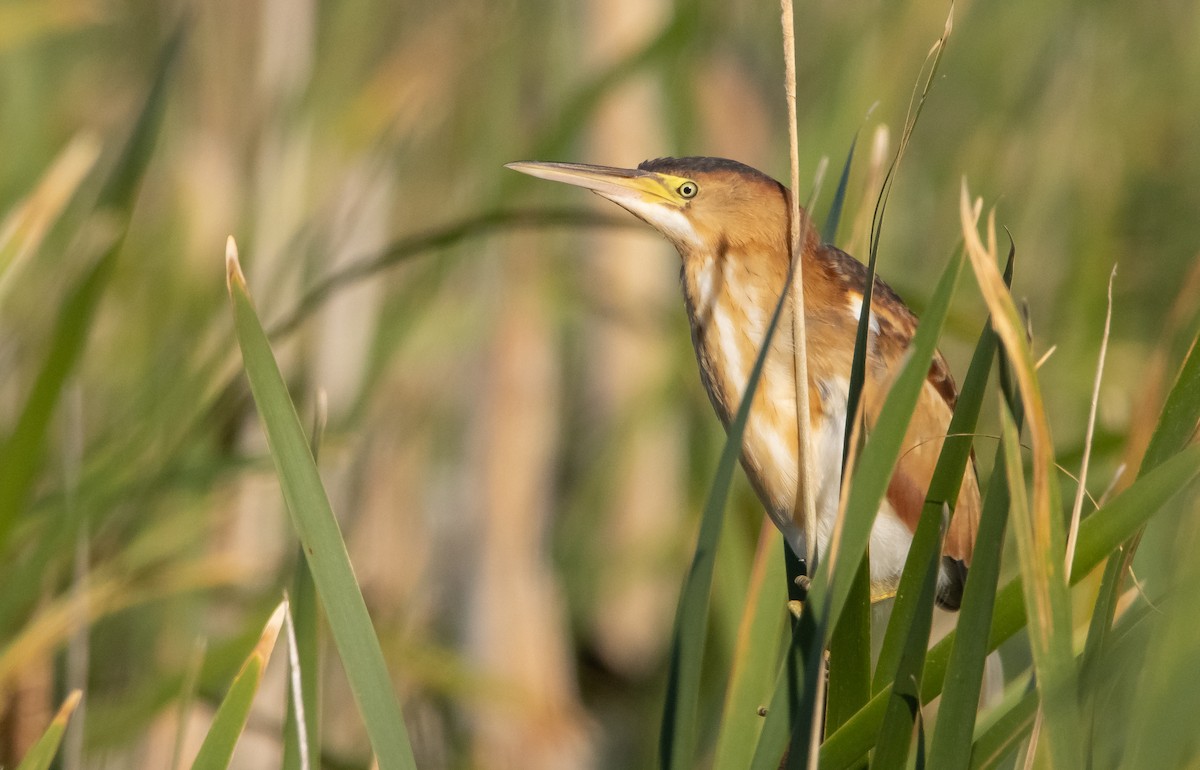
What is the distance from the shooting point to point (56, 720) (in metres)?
0.98

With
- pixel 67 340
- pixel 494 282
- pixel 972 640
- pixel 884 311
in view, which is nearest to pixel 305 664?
pixel 972 640

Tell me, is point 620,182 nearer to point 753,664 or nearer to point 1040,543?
point 753,664

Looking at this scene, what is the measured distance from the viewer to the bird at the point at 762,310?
133 centimetres

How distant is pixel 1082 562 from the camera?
849 millimetres

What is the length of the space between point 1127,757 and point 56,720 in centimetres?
73

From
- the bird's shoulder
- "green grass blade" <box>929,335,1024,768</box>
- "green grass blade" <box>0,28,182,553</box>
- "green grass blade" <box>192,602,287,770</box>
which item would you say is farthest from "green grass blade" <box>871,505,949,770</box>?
"green grass blade" <box>0,28,182,553</box>

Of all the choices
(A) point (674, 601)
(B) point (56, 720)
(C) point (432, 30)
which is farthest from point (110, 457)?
(A) point (674, 601)

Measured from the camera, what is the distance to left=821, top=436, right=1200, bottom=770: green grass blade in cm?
79

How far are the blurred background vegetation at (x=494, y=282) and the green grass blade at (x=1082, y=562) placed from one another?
0.87 m

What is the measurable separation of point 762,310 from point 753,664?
419mm

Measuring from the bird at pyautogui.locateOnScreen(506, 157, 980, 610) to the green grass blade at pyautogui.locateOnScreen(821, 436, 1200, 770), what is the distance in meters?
0.39

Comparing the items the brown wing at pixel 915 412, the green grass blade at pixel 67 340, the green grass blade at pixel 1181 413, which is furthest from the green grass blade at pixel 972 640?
the green grass blade at pixel 67 340

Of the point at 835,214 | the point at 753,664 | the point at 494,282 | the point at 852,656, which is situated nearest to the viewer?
the point at 852,656

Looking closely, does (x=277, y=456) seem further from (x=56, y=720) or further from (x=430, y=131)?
(x=430, y=131)
